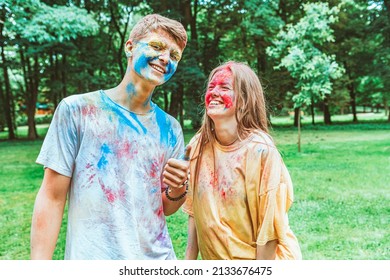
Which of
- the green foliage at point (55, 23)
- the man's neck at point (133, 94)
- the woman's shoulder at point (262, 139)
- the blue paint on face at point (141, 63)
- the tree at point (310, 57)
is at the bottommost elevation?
the woman's shoulder at point (262, 139)

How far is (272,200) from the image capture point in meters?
1.45

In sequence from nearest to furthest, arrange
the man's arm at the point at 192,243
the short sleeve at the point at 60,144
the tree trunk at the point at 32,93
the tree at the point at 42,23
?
the short sleeve at the point at 60,144, the man's arm at the point at 192,243, the tree at the point at 42,23, the tree trunk at the point at 32,93

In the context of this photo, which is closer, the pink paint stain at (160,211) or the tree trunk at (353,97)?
the pink paint stain at (160,211)

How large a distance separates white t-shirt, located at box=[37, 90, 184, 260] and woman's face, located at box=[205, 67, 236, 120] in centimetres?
26

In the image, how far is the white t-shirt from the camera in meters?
1.29

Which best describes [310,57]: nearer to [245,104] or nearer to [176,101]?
[176,101]

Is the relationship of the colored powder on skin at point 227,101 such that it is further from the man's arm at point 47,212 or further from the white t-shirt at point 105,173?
the man's arm at point 47,212

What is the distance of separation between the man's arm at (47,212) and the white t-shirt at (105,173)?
3 cm

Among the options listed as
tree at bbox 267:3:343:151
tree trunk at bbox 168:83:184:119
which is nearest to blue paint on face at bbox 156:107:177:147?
tree at bbox 267:3:343:151

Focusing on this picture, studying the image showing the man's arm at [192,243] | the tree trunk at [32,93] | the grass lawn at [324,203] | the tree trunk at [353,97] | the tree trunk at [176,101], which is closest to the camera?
the man's arm at [192,243]

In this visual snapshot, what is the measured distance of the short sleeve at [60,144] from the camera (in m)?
1.26

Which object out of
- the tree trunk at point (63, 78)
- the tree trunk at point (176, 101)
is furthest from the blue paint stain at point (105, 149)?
the tree trunk at point (63, 78)

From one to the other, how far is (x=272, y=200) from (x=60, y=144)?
0.66 meters
